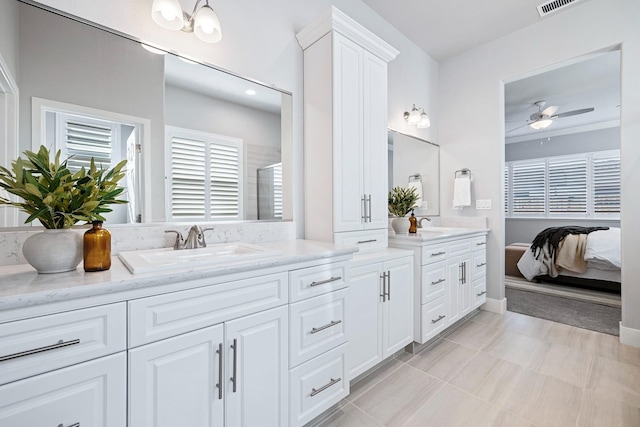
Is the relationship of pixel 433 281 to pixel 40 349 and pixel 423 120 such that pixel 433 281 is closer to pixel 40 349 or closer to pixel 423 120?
pixel 423 120

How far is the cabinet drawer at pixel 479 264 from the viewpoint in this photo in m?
2.87

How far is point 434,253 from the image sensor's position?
230 centimetres

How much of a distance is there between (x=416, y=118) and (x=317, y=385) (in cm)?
263

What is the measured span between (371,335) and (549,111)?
4257 mm

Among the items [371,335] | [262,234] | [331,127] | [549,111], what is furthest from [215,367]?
[549,111]

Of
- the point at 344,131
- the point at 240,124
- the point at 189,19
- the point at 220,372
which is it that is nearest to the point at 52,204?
the point at 220,372

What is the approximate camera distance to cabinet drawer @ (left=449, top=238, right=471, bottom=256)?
100.0 inches

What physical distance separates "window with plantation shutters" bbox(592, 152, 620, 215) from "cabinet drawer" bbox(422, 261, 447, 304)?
5423 millimetres

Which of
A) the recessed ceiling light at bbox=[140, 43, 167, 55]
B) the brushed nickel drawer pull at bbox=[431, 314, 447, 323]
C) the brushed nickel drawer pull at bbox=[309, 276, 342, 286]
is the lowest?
the brushed nickel drawer pull at bbox=[431, 314, 447, 323]

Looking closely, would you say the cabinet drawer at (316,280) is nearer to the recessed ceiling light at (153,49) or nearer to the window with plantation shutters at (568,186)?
the recessed ceiling light at (153,49)

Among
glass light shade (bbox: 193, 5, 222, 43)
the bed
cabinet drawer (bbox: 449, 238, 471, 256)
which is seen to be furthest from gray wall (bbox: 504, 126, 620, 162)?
glass light shade (bbox: 193, 5, 222, 43)

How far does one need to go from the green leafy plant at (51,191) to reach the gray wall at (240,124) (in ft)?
2.20

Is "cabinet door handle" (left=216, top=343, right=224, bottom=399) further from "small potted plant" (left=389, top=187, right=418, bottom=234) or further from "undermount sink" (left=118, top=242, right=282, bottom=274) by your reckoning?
"small potted plant" (left=389, top=187, right=418, bottom=234)

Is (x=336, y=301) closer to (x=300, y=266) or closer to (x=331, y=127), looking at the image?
(x=300, y=266)
